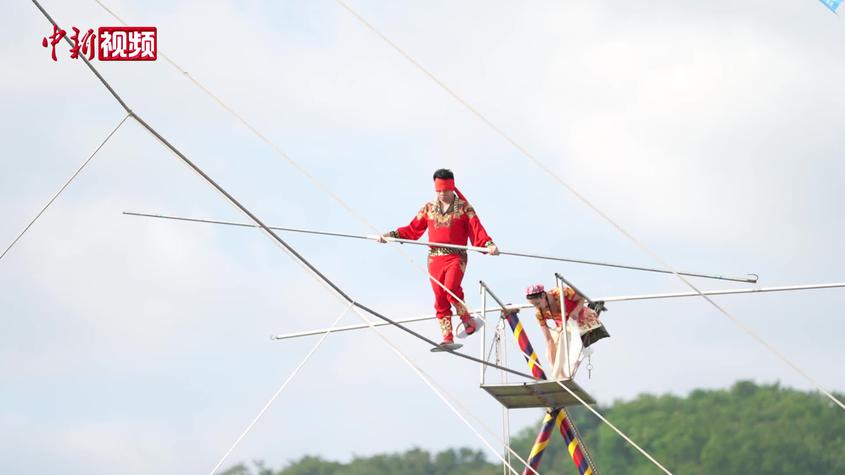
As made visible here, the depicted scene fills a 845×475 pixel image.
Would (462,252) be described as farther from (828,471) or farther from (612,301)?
(828,471)

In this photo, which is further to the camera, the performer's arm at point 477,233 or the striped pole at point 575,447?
the striped pole at point 575,447

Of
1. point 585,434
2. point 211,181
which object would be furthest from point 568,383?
point 585,434

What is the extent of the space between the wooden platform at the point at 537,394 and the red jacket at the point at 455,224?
46.4 inches

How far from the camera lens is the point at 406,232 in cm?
1277

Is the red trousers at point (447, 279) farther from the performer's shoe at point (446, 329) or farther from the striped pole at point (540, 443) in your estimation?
the striped pole at point (540, 443)

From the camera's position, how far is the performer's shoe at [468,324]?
12562 mm

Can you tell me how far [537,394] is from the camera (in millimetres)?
12906

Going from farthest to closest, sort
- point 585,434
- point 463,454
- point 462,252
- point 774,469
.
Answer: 1. point 585,434
2. point 463,454
3. point 774,469
4. point 462,252

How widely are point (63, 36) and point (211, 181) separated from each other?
117 centimetres

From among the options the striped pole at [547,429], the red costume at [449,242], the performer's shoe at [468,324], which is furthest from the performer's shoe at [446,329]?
the striped pole at [547,429]

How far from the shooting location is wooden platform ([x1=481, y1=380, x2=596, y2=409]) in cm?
1274

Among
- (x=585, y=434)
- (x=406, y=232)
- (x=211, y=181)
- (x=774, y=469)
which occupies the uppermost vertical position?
(x=585, y=434)

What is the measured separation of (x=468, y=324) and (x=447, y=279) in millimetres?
422

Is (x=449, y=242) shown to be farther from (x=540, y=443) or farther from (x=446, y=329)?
(x=540, y=443)
